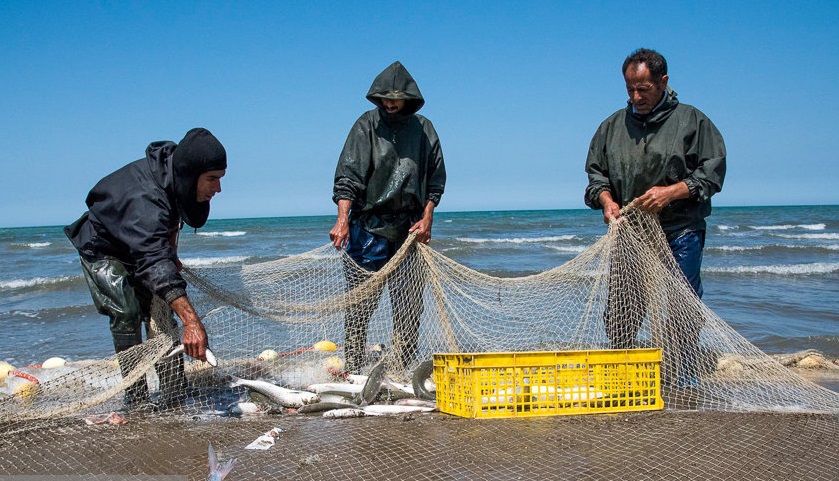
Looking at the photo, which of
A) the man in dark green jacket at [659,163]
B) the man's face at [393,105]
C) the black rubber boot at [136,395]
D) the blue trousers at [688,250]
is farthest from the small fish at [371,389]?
the blue trousers at [688,250]

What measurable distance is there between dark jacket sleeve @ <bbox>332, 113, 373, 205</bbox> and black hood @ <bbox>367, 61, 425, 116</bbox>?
0.98 ft

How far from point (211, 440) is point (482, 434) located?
145 centimetres

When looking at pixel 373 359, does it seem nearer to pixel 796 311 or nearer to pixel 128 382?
pixel 128 382

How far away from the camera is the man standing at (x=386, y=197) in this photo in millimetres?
4875

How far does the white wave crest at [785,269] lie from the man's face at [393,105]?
1160 cm

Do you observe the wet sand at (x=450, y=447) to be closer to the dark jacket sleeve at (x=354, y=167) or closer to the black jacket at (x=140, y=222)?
the black jacket at (x=140, y=222)

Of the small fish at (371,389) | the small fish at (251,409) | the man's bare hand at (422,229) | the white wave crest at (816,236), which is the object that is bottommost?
the small fish at (251,409)

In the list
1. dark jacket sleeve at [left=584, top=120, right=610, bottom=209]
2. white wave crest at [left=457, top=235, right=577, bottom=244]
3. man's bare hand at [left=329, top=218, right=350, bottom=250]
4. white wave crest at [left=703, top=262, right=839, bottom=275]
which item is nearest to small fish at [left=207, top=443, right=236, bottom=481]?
man's bare hand at [left=329, top=218, right=350, bottom=250]

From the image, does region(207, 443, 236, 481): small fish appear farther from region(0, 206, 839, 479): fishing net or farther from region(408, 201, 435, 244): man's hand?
region(408, 201, 435, 244): man's hand

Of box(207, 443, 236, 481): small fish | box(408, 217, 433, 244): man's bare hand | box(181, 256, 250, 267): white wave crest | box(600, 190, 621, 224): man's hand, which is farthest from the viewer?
box(181, 256, 250, 267): white wave crest

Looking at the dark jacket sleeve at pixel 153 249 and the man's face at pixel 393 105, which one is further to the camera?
the man's face at pixel 393 105

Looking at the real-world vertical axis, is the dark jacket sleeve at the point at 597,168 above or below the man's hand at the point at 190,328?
above

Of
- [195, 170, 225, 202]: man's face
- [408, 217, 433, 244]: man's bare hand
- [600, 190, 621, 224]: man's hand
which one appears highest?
[195, 170, 225, 202]: man's face

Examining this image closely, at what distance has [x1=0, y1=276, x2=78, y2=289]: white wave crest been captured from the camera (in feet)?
46.2
